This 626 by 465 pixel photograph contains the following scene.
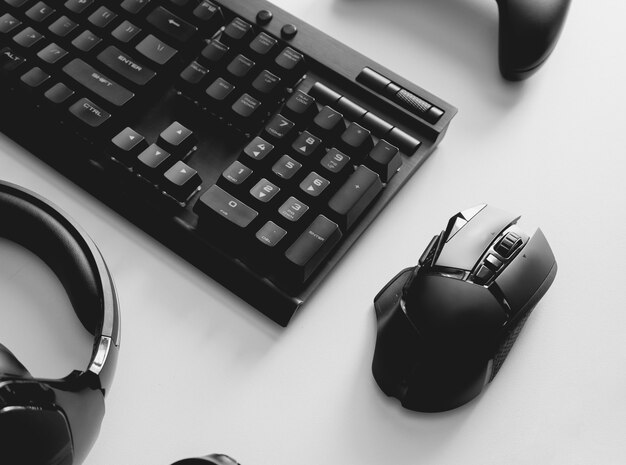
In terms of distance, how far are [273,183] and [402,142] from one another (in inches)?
4.2

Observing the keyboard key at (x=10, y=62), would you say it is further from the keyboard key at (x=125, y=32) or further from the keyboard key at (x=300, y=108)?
the keyboard key at (x=300, y=108)

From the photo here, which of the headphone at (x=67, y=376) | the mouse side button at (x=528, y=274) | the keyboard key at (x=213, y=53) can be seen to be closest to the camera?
the headphone at (x=67, y=376)

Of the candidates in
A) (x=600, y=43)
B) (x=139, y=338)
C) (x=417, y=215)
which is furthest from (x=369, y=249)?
(x=600, y=43)

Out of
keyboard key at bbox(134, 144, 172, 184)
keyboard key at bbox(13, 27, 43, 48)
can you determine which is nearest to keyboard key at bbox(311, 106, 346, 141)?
keyboard key at bbox(134, 144, 172, 184)

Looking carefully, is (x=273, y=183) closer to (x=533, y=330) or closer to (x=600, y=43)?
(x=533, y=330)

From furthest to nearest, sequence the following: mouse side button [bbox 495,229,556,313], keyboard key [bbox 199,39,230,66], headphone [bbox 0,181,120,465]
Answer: keyboard key [bbox 199,39,230,66] < mouse side button [bbox 495,229,556,313] < headphone [bbox 0,181,120,465]

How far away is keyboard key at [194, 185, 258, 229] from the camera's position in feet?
1.47

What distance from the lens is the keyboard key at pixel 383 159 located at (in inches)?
19.0

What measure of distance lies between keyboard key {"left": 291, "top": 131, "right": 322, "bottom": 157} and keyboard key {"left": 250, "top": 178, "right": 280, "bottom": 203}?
3 centimetres

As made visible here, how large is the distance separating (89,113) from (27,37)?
0.09 meters

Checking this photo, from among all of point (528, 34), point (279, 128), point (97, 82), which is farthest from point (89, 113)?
point (528, 34)

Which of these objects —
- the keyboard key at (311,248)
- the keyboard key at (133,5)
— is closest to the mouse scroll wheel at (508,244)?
the keyboard key at (311,248)

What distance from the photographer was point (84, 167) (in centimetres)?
49

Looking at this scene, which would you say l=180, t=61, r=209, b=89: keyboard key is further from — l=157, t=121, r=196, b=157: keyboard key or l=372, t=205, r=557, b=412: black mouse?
l=372, t=205, r=557, b=412: black mouse
